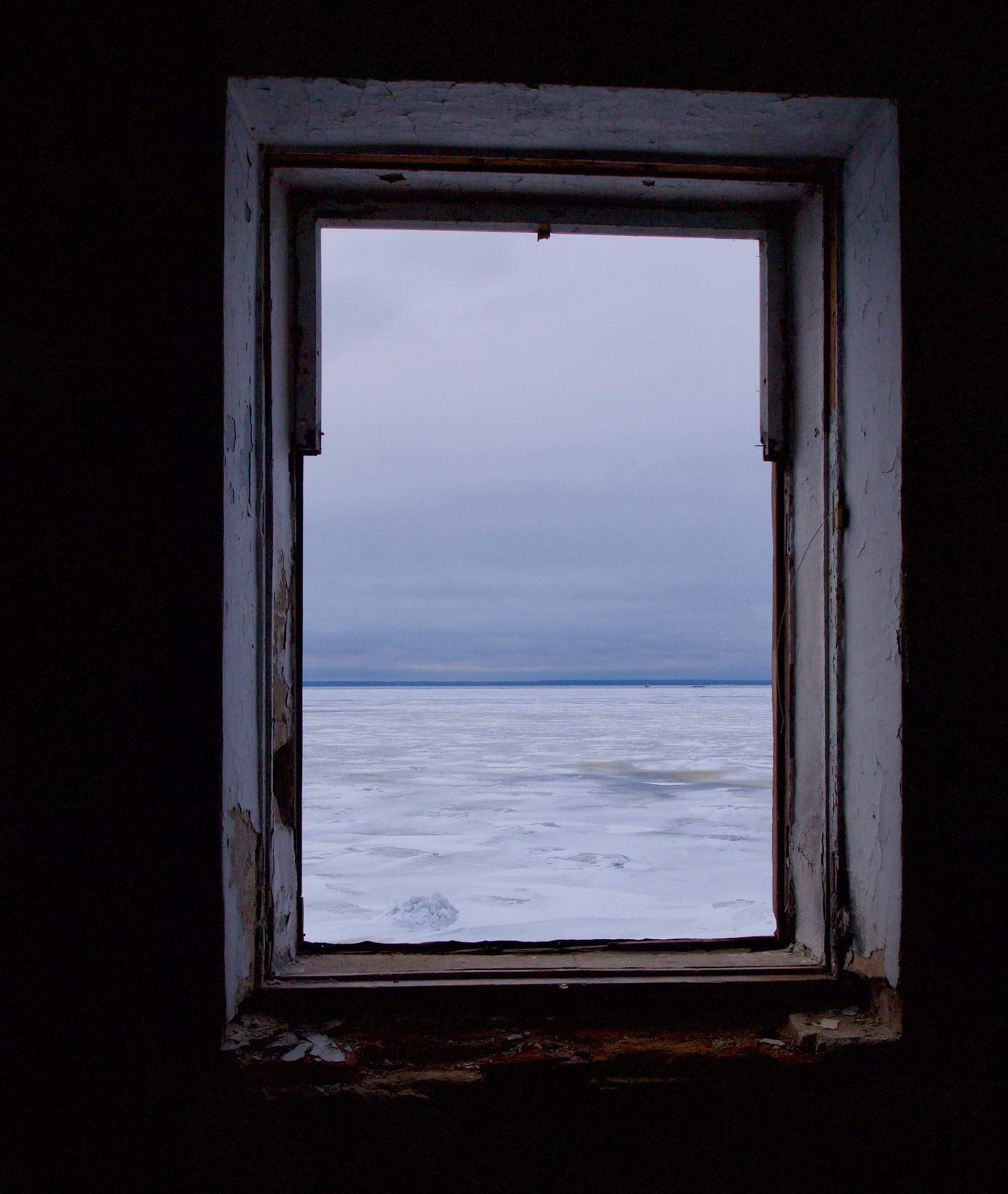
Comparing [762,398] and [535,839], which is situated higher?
[762,398]

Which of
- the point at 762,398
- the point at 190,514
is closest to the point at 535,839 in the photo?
the point at 762,398

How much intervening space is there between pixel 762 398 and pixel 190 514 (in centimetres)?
82

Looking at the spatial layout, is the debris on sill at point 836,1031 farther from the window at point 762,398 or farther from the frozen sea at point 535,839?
the frozen sea at point 535,839

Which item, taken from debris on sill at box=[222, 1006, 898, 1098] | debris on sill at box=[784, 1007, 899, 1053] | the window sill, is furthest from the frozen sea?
debris on sill at box=[784, 1007, 899, 1053]

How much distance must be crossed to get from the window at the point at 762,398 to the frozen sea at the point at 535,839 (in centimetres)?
26

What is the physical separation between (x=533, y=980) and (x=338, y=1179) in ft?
1.01

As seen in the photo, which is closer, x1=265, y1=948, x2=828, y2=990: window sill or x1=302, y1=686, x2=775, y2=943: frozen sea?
x1=265, y1=948, x2=828, y2=990: window sill

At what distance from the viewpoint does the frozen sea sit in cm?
246

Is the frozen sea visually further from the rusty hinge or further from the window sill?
the rusty hinge

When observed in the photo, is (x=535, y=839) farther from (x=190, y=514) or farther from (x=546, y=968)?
(x=190, y=514)

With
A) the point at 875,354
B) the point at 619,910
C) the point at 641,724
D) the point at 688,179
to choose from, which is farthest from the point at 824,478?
the point at 641,724

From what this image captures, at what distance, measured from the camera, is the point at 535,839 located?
3816 mm

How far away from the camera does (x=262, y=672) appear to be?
0.98 meters

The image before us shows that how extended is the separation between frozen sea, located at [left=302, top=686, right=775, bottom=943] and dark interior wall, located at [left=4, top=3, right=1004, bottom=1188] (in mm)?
393
